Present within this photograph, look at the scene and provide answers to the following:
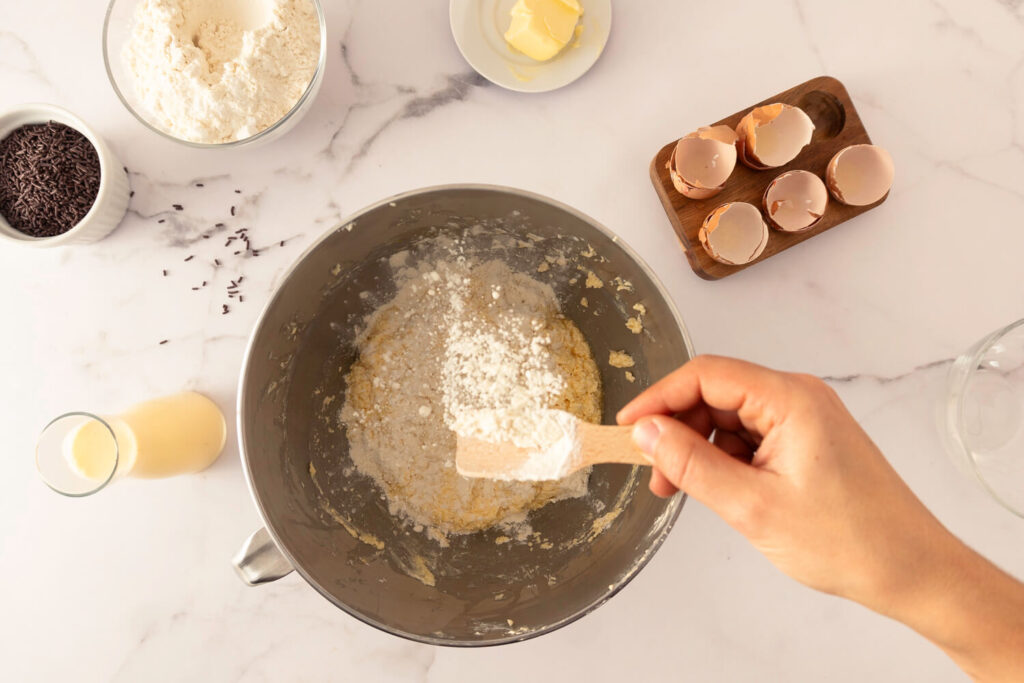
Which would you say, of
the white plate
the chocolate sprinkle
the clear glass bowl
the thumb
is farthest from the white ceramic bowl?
the clear glass bowl

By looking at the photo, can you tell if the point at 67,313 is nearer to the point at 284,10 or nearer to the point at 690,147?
the point at 284,10

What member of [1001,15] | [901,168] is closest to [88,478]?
[901,168]

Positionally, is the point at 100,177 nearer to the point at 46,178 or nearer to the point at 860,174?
the point at 46,178

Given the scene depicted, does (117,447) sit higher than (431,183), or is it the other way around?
(431,183)

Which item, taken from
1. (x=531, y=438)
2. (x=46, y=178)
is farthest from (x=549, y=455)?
(x=46, y=178)

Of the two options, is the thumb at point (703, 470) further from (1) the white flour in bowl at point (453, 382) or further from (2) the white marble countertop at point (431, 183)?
(2) the white marble countertop at point (431, 183)

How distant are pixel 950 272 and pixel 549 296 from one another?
34.7 inches

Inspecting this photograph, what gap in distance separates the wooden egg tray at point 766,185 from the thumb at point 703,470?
0.50 m

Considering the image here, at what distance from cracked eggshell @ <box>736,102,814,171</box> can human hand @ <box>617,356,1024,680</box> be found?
1.73 feet

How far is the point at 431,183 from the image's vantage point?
4.71 ft

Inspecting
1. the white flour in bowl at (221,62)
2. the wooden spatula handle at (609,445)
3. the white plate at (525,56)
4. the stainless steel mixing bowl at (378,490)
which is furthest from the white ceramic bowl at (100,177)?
the wooden spatula handle at (609,445)

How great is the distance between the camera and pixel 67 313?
1.44m

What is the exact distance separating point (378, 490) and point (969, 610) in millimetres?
1047

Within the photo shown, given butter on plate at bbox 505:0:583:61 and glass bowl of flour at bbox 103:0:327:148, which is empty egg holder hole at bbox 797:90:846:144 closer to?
butter on plate at bbox 505:0:583:61
